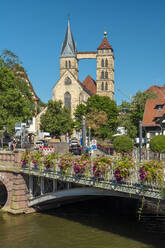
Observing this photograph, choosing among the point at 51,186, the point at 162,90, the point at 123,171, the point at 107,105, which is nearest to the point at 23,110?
the point at 51,186

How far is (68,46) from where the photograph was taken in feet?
313

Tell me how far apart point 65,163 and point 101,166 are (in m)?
2.96

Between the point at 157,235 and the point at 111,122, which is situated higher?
the point at 111,122

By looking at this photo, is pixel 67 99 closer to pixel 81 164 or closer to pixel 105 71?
pixel 105 71

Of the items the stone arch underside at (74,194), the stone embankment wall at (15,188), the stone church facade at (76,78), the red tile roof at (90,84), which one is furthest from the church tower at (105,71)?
the stone arch underside at (74,194)

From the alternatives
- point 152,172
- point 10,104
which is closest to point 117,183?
point 152,172

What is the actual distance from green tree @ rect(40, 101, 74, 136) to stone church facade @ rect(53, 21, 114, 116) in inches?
621

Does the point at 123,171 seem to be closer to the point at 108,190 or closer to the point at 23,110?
the point at 108,190

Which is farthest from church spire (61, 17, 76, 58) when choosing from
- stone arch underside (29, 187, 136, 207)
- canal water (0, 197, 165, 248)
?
stone arch underside (29, 187, 136, 207)

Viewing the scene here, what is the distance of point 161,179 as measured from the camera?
11.8 meters

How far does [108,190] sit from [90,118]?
49.1m

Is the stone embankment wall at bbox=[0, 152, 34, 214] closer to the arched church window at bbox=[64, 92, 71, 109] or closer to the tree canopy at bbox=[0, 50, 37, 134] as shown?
the tree canopy at bbox=[0, 50, 37, 134]

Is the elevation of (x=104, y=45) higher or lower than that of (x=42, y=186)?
higher

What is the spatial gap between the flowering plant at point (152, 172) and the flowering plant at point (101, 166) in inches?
81.2
